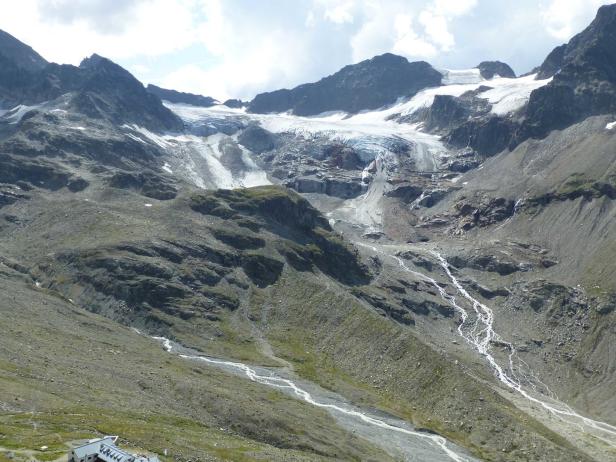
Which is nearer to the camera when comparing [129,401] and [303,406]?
[129,401]

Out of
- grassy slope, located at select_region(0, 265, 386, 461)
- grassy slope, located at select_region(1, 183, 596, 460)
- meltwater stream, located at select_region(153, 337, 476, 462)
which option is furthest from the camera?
meltwater stream, located at select_region(153, 337, 476, 462)

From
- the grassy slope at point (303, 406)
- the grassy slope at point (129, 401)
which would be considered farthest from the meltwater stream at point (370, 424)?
the grassy slope at point (129, 401)

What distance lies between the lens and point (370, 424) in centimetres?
14950

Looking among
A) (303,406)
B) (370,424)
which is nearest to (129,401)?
(303,406)

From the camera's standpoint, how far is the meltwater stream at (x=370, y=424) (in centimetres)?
13800

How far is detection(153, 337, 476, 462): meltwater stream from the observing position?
138000 mm

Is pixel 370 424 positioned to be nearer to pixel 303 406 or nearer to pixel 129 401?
pixel 303 406

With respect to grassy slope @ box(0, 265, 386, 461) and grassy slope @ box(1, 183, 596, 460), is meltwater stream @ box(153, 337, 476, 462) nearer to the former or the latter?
grassy slope @ box(1, 183, 596, 460)

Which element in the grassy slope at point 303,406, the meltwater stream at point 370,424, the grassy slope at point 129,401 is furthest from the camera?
the meltwater stream at point 370,424

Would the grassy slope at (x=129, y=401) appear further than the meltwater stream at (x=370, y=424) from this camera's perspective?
No

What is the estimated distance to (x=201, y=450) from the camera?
288 ft

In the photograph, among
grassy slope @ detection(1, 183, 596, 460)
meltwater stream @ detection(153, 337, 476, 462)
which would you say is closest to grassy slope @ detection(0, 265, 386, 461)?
grassy slope @ detection(1, 183, 596, 460)

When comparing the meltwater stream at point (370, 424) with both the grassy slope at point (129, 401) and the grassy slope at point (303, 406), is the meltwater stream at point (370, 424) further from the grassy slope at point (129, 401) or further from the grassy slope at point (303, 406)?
the grassy slope at point (129, 401)

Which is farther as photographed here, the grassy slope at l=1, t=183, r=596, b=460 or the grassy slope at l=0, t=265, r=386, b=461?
the grassy slope at l=1, t=183, r=596, b=460
